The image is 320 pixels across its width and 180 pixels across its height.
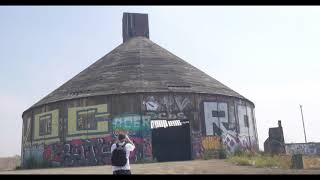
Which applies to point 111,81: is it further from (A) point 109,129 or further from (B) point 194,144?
(B) point 194,144

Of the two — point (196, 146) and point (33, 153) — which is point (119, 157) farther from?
point (33, 153)

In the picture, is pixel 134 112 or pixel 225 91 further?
pixel 225 91

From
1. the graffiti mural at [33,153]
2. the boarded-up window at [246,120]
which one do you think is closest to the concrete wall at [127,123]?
the graffiti mural at [33,153]

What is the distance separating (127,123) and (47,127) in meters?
6.57

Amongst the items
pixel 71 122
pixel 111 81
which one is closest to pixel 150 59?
pixel 111 81

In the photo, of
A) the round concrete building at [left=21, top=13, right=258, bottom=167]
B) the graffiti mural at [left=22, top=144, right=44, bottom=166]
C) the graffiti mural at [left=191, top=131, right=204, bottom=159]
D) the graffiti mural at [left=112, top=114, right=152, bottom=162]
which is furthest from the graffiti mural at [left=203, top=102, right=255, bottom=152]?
the graffiti mural at [left=22, top=144, right=44, bottom=166]

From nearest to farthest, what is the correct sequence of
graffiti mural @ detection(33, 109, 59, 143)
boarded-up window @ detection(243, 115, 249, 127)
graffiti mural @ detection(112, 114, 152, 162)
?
graffiti mural @ detection(112, 114, 152, 162) < graffiti mural @ detection(33, 109, 59, 143) < boarded-up window @ detection(243, 115, 249, 127)

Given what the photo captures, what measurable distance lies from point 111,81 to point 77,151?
5.64 m

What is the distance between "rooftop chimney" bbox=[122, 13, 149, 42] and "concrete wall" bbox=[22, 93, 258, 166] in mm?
13627

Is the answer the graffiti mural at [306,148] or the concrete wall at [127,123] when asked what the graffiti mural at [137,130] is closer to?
the concrete wall at [127,123]

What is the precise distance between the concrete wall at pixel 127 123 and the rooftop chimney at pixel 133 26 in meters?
13.6

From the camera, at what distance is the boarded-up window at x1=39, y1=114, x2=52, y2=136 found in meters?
27.6

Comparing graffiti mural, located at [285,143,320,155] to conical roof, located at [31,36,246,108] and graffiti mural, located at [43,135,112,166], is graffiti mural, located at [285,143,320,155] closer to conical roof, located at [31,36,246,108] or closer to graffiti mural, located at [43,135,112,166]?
conical roof, located at [31,36,246,108]

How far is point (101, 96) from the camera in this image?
26.0m
